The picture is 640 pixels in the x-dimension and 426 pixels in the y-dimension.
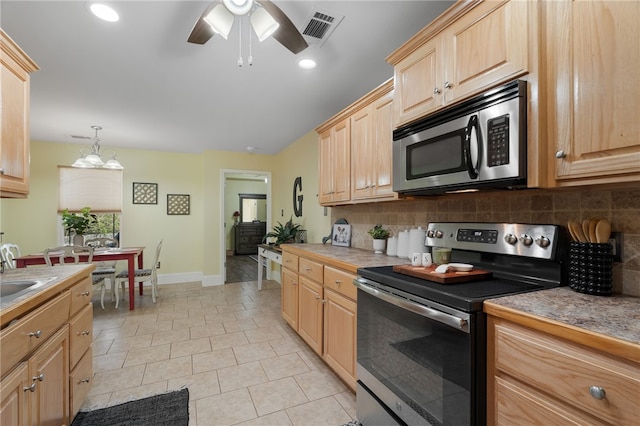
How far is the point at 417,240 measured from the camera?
→ 2098mm

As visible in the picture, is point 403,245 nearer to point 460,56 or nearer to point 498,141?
point 498,141

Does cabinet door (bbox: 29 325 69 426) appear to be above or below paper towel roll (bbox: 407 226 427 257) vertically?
below

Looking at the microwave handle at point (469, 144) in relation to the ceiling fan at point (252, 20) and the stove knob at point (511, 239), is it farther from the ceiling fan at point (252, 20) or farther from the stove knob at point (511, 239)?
the ceiling fan at point (252, 20)

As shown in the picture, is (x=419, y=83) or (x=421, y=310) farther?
(x=419, y=83)

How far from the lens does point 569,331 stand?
0.83 meters

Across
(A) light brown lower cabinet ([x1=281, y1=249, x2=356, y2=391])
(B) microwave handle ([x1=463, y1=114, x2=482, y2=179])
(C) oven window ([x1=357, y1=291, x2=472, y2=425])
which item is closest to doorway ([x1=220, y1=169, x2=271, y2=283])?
(A) light brown lower cabinet ([x1=281, y1=249, x2=356, y2=391])

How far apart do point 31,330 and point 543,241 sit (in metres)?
2.24

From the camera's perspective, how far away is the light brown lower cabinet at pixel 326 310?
6.49ft

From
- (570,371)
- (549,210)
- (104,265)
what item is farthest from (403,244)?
(104,265)

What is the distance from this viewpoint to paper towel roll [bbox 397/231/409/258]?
223cm

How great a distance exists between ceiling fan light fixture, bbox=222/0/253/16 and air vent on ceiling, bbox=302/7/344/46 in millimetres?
434

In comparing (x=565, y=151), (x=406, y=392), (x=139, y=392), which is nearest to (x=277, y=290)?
(x=139, y=392)

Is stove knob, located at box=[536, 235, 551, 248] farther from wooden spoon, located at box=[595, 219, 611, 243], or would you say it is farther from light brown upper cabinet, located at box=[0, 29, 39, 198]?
light brown upper cabinet, located at box=[0, 29, 39, 198]

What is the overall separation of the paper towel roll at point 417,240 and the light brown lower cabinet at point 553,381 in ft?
3.36
